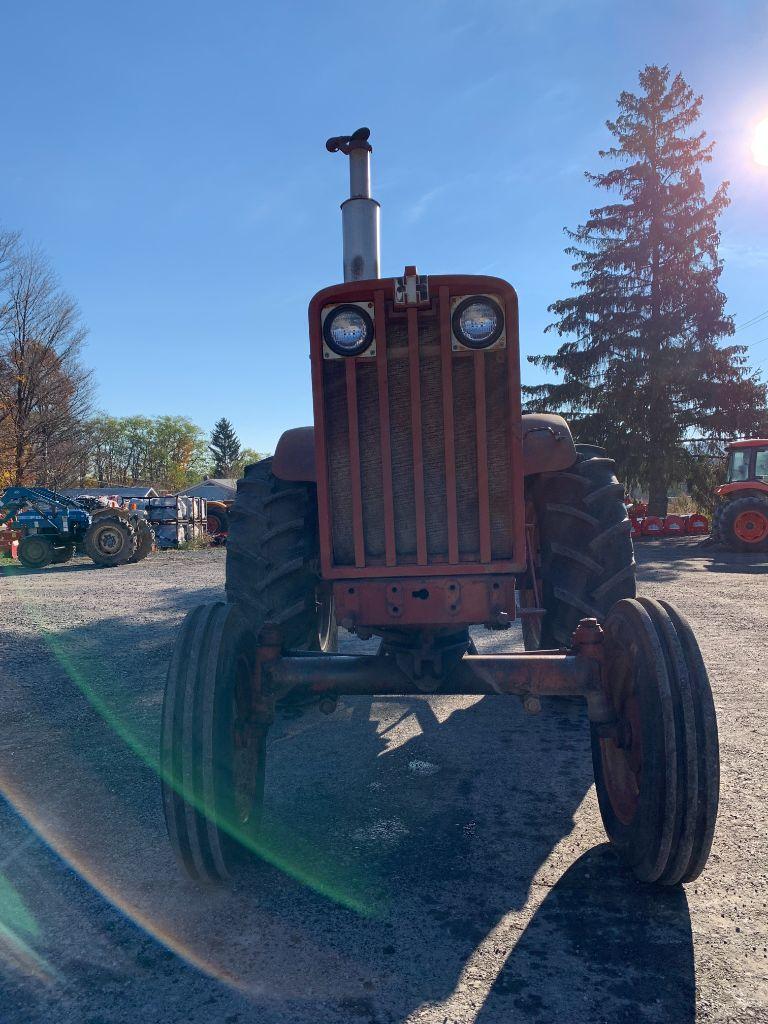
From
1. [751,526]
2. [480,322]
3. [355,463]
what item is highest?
[480,322]

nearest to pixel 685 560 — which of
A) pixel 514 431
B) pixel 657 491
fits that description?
pixel 657 491

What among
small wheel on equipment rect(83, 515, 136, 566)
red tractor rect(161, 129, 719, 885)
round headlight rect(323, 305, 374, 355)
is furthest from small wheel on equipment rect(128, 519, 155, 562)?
round headlight rect(323, 305, 374, 355)

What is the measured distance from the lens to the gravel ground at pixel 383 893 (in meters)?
1.96

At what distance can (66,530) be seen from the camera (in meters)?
17.1

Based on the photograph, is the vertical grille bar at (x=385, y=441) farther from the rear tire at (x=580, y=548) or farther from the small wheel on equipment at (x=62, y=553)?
the small wheel on equipment at (x=62, y=553)

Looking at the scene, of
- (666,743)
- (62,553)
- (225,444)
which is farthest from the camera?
(225,444)

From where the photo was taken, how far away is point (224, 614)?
2648 millimetres

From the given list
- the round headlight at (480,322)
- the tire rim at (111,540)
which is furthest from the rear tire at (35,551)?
the round headlight at (480,322)

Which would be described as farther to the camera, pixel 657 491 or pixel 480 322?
pixel 657 491

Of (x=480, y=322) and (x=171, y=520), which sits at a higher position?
(x=480, y=322)

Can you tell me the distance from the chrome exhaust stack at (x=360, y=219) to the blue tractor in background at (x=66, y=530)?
14425 millimetres

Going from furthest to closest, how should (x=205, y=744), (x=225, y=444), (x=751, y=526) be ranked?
(x=225, y=444)
(x=751, y=526)
(x=205, y=744)

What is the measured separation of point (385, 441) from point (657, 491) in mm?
22796

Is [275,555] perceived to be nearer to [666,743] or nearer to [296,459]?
[296,459]
